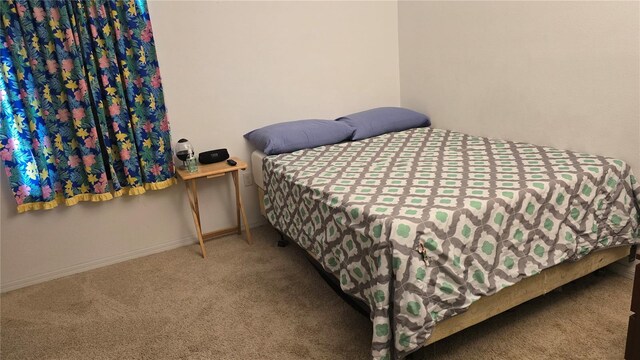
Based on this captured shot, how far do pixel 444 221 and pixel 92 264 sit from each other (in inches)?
94.5

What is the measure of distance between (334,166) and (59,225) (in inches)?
71.6

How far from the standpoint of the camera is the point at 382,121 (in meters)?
3.25

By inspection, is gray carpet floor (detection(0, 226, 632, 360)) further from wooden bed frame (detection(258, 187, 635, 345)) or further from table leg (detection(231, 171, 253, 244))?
table leg (detection(231, 171, 253, 244))

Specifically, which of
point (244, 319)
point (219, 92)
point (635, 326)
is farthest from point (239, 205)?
point (635, 326)

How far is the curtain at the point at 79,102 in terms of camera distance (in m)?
2.37

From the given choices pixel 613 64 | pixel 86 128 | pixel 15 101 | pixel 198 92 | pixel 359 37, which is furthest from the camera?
pixel 359 37

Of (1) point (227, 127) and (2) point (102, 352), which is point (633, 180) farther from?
(2) point (102, 352)

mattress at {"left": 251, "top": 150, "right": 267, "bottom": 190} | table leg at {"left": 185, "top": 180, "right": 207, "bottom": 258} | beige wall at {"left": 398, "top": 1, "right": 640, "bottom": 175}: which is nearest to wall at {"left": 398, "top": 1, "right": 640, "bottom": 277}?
beige wall at {"left": 398, "top": 1, "right": 640, "bottom": 175}

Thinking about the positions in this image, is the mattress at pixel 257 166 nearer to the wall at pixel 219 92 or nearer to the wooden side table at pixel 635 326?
the wall at pixel 219 92

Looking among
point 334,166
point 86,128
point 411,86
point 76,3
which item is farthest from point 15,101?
point 411,86

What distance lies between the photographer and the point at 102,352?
6.47ft

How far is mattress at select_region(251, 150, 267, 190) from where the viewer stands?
9.59ft

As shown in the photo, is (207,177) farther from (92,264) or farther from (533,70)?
(533,70)

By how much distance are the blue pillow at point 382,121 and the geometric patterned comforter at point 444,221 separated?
682 millimetres
